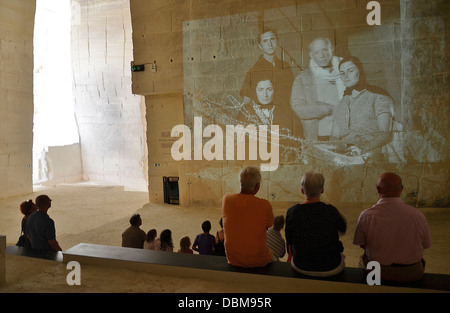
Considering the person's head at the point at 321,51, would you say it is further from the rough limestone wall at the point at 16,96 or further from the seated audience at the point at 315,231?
the rough limestone wall at the point at 16,96

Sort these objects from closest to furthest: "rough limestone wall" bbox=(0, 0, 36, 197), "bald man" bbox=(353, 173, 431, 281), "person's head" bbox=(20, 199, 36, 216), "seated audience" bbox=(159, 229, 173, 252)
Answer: "bald man" bbox=(353, 173, 431, 281)
"seated audience" bbox=(159, 229, 173, 252)
"person's head" bbox=(20, 199, 36, 216)
"rough limestone wall" bbox=(0, 0, 36, 197)

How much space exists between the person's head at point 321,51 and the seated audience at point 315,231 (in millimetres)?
5127

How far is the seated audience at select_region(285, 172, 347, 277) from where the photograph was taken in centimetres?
241

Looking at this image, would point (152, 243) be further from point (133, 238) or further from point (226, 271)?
point (226, 271)

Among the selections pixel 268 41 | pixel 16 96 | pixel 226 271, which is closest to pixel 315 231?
pixel 226 271

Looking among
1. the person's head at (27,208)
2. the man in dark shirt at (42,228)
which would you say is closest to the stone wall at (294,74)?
the person's head at (27,208)

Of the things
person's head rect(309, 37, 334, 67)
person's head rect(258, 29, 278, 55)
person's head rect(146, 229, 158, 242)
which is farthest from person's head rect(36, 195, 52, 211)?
person's head rect(309, 37, 334, 67)

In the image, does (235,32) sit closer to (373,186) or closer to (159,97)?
(159,97)

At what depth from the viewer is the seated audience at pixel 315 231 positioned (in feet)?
7.91

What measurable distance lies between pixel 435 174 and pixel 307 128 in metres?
2.52

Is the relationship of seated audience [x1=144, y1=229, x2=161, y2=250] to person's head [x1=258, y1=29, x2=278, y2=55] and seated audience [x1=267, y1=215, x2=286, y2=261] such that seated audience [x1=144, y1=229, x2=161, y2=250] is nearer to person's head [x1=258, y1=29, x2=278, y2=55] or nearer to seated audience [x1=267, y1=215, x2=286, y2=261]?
seated audience [x1=267, y1=215, x2=286, y2=261]

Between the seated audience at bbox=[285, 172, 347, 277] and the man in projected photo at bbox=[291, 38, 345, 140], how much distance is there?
4868 mm

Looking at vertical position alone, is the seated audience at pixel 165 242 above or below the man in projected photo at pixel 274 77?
below

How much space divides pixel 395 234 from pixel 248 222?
101 centimetres
